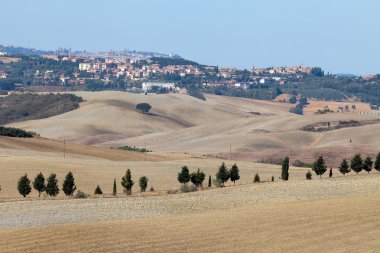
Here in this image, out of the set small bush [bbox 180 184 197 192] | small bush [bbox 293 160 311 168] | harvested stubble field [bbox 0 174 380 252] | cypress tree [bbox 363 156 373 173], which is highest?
harvested stubble field [bbox 0 174 380 252]

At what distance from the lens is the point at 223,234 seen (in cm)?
3953

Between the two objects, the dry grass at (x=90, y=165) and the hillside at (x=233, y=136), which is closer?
the dry grass at (x=90, y=165)

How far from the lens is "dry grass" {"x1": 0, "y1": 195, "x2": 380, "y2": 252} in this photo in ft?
118

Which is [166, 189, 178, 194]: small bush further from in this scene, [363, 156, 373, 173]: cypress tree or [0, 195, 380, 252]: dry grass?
[363, 156, 373, 173]: cypress tree

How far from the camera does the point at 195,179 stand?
69.9 metres

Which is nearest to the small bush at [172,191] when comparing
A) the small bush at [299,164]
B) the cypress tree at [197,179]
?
the cypress tree at [197,179]

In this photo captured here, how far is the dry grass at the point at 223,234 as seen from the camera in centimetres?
3603

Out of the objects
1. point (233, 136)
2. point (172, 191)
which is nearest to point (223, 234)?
point (172, 191)

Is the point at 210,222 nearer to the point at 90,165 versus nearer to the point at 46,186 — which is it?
the point at 46,186

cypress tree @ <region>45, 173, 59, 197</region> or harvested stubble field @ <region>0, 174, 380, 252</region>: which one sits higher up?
harvested stubble field @ <region>0, 174, 380, 252</region>

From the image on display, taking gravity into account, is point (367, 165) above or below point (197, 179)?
above

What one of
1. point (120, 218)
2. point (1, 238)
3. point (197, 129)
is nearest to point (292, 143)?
point (197, 129)

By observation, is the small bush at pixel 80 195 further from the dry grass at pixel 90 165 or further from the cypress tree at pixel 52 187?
the dry grass at pixel 90 165

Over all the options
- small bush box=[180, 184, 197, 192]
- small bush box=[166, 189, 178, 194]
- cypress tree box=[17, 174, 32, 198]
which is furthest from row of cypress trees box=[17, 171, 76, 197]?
small bush box=[180, 184, 197, 192]
